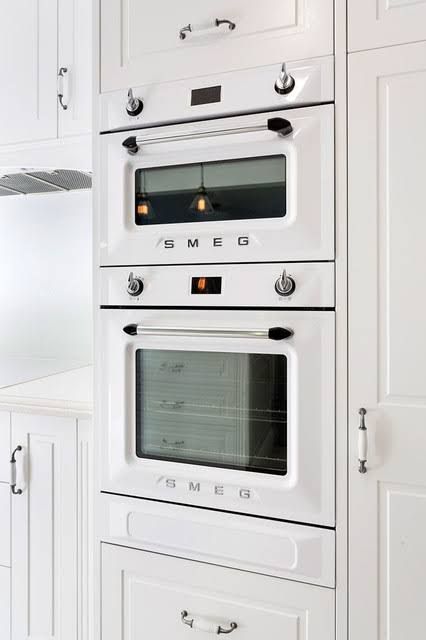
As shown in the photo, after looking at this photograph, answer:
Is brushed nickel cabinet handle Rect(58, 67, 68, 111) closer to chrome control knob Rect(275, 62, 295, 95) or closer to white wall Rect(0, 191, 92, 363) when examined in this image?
white wall Rect(0, 191, 92, 363)

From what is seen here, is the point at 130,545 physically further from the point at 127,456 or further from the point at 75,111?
the point at 75,111

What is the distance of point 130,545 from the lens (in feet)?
4.13

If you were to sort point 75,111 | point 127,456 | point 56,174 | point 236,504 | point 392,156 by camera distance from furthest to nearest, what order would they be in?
point 56,174 < point 75,111 < point 127,456 < point 236,504 < point 392,156

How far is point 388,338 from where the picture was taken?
1043 mm

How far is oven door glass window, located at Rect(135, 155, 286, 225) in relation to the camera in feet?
3.65

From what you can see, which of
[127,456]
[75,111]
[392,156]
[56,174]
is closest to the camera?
[392,156]

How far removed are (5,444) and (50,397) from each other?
209 mm

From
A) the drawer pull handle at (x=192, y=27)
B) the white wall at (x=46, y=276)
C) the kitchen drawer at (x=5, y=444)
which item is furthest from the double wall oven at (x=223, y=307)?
the white wall at (x=46, y=276)

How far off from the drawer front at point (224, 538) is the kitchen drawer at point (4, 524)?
0.38 meters

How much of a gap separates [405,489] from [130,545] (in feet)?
2.27

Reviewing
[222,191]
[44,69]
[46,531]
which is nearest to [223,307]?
[222,191]

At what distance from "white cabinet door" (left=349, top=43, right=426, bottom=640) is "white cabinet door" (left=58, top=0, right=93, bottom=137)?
95cm

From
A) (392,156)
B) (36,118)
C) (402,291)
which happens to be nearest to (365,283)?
(402,291)

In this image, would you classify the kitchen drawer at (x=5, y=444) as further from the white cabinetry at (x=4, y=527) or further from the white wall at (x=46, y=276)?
the white wall at (x=46, y=276)
